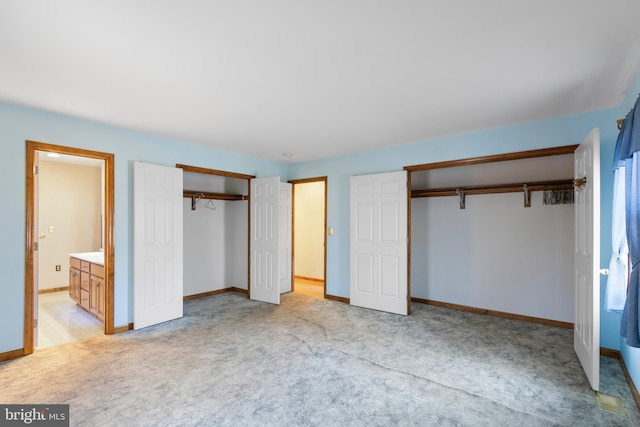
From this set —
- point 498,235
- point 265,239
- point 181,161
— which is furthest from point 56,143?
point 498,235

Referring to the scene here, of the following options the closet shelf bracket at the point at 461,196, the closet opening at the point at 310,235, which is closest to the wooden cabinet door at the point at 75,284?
the closet opening at the point at 310,235

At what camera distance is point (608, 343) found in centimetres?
314

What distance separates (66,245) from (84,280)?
2291mm

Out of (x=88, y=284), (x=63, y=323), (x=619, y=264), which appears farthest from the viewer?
(x=88, y=284)

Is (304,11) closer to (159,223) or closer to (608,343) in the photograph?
(159,223)

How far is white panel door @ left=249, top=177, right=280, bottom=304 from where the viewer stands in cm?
507

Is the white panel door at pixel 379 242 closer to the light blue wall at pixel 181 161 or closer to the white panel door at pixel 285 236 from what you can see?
the light blue wall at pixel 181 161

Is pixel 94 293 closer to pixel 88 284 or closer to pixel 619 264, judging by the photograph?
pixel 88 284

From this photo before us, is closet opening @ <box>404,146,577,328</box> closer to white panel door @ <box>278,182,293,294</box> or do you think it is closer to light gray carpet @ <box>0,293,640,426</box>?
light gray carpet @ <box>0,293,640,426</box>

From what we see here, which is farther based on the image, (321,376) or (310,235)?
(310,235)

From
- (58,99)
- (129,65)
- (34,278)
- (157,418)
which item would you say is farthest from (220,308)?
(129,65)

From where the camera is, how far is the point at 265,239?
5.20 m

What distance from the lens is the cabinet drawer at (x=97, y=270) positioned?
12.8 feet

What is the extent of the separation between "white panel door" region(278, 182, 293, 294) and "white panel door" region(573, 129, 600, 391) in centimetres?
408
